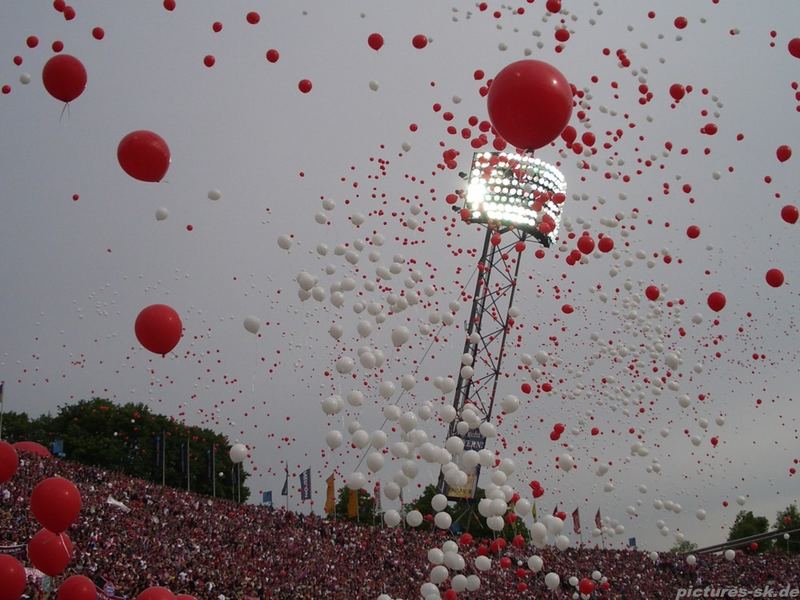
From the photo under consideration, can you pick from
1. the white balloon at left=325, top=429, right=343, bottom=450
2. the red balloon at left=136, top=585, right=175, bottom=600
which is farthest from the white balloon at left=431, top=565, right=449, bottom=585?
the red balloon at left=136, top=585, right=175, bottom=600

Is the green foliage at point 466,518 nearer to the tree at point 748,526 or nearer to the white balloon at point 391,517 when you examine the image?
the white balloon at point 391,517

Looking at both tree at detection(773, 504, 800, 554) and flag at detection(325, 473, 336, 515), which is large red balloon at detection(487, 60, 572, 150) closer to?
flag at detection(325, 473, 336, 515)

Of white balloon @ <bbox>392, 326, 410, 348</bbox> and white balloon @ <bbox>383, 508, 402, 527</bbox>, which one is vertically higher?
white balloon @ <bbox>392, 326, 410, 348</bbox>

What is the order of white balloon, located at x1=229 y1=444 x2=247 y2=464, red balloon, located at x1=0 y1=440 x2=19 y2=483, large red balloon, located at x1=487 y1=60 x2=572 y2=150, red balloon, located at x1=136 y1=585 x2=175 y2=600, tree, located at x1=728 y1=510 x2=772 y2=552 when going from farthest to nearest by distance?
tree, located at x1=728 y1=510 x2=772 y2=552 < white balloon, located at x1=229 y1=444 x2=247 y2=464 < red balloon, located at x1=0 y1=440 x2=19 y2=483 < red balloon, located at x1=136 y1=585 x2=175 y2=600 < large red balloon, located at x1=487 y1=60 x2=572 y2=150

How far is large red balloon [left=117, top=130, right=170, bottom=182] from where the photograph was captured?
6.18 meters

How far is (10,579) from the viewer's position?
6.26 metres

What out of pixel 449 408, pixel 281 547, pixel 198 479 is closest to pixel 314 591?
pixel 281 547

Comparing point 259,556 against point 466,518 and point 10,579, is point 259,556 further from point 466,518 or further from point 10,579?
point 466,518

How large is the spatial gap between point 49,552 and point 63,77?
13.6 feet

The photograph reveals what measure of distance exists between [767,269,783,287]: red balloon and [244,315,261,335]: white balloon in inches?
223

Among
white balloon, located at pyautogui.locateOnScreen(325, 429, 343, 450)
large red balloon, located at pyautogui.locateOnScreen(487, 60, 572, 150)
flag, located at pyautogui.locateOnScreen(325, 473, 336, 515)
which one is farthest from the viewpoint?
flag, located at pyautogui.locateOnScreen(325, 473, 336, 515)

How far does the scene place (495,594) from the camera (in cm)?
1575

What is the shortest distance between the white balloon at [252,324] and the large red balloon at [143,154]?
5.64 feet

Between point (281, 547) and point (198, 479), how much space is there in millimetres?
15149
